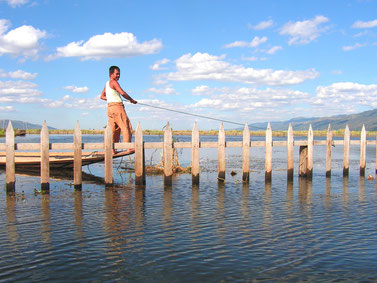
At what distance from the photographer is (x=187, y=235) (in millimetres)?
Answer: 7227

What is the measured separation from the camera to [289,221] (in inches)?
332

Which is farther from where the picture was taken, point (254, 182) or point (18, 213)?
point (254, 182)

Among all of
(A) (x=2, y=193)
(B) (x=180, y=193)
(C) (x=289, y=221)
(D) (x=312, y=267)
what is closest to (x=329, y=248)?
(D) (x=312, y=267)

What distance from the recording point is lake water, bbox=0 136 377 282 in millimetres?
5492

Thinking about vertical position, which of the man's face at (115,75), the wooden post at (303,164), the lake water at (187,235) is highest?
the man's face at (115,75)

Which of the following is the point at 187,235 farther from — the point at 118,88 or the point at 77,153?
the point at 118,88

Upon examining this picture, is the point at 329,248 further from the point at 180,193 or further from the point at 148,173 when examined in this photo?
the point at 148,173

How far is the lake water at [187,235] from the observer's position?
216 inches

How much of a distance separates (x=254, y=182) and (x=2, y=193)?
8848 millimetres

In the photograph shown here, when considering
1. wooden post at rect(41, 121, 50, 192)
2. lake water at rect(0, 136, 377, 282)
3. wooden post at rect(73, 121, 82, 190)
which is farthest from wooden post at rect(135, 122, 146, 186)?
wooden post at rect(41, 121, 50, 192)

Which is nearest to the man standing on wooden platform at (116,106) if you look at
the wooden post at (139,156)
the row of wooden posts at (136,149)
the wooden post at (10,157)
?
the wooden post at (139,156)

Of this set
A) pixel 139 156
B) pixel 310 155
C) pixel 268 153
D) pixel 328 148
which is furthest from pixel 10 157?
pixel 328 148

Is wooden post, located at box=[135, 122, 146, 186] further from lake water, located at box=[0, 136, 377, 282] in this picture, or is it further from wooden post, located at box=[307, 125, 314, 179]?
wooden post, located at box=[307, 125, 314, 179]

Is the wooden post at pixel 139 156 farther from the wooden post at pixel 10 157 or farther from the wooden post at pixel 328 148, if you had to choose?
the wooden post at pixel 328 148
